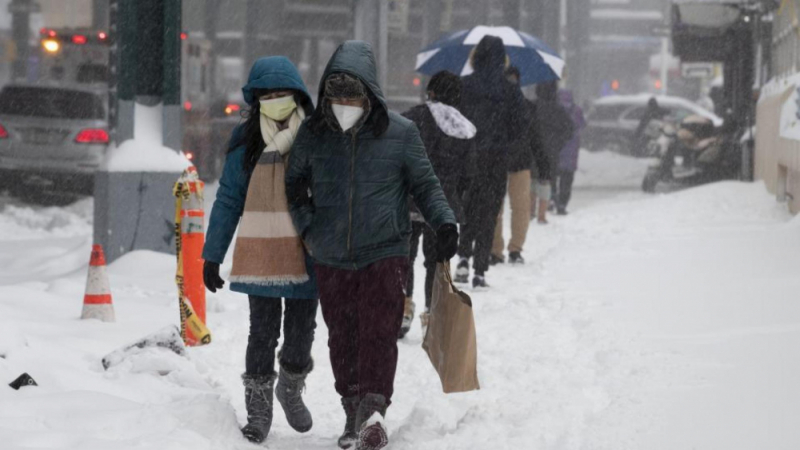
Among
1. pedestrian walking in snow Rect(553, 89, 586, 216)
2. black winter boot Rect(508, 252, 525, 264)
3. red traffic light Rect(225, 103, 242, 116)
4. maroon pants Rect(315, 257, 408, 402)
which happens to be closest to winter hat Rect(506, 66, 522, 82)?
black winter boot Rect(508, 252, 525, 264)

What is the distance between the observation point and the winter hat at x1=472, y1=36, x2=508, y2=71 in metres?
10.3

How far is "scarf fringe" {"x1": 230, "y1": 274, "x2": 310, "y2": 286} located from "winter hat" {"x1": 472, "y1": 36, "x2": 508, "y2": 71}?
5.08 metres

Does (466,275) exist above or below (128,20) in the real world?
below

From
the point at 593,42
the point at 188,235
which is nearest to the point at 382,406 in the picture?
the point at 188,235

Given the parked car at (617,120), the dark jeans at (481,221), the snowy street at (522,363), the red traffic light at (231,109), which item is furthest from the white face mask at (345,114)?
the parked car at (617,120)

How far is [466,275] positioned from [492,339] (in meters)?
2.29

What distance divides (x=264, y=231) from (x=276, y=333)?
47 centimetres

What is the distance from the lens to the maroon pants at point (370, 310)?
546 centimetres

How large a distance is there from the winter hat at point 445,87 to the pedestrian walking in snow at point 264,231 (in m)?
3.06

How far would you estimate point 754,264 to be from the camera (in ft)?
34.2

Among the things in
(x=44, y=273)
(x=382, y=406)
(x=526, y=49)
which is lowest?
(x=44, y=273)

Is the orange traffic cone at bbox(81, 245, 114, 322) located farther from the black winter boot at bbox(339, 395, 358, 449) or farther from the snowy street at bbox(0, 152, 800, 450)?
the black winter boot at bbox(339, 395, 358, 449)

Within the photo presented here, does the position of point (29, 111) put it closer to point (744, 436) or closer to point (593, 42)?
point (744, 436)

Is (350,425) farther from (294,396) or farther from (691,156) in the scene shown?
(691,156)
